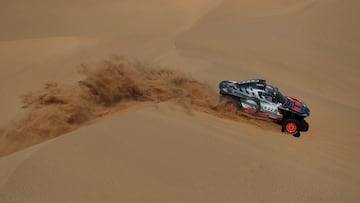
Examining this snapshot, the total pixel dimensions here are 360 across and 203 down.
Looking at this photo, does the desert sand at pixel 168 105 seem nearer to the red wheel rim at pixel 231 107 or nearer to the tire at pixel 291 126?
the tire at pixel 291 126

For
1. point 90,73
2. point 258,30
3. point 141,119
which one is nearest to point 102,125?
point 141,119

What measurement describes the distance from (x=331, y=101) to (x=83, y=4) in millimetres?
15895

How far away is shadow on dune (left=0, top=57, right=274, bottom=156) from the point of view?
Result: 8680 mm

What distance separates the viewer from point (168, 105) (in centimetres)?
941

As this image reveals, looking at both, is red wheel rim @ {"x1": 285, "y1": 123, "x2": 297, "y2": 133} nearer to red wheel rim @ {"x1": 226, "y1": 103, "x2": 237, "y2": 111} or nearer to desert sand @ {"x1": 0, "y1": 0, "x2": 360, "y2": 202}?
desert sand @ {"x1": 0, "y1": 0, "x2": 360, "y2": 202}

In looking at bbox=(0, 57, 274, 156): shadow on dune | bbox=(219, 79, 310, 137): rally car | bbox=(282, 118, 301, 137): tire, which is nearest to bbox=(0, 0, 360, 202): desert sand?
bbox=(0, 57, 274, 156): shadow on dune

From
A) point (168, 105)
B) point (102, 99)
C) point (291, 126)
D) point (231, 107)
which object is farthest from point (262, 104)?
point (102, 99)

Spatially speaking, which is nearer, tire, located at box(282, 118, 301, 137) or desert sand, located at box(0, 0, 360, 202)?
desert sand, located at box(0, 0, 360, 202)

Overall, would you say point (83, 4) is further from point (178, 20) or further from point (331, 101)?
point (331, 101)

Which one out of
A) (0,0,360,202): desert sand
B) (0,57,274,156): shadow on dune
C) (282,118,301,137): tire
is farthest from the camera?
(282,118,301,137): tire

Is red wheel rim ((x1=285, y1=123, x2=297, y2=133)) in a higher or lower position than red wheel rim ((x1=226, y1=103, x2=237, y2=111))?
lower

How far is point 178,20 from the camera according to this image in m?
23.6

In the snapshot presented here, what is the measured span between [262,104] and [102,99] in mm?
4644

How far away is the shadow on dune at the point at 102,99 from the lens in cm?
868
